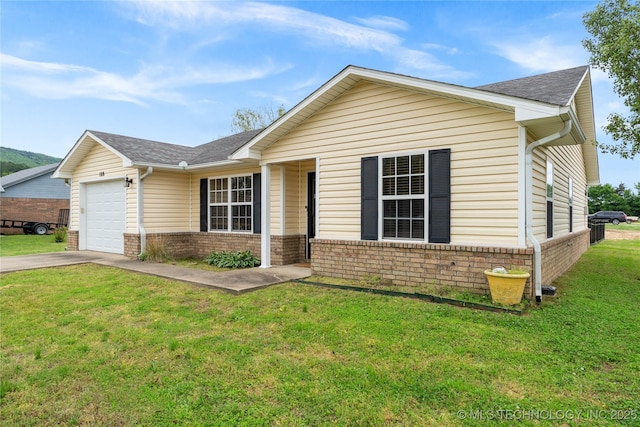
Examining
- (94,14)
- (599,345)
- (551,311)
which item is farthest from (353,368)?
(94,14)

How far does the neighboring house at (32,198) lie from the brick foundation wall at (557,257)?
87.7 ft

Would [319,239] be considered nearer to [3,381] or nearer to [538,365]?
[538,365]

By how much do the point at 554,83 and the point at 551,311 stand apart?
4.17 m

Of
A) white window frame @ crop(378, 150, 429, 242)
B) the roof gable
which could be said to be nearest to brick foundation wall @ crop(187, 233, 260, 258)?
the roof gable

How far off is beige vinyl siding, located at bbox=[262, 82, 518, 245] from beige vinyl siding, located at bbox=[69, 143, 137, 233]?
4.93 meters

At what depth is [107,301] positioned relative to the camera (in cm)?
549

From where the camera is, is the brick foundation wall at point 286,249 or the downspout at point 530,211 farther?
the brick foundation wall at point 286,249

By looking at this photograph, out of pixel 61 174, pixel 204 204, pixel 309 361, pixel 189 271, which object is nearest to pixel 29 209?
pixel 61 174

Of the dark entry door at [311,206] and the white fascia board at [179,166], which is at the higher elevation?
the white fascia board at [179,166]

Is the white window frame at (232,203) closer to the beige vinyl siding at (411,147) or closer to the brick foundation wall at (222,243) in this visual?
the brick foundation wall at (222,243)

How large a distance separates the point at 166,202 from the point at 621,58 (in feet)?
38.3

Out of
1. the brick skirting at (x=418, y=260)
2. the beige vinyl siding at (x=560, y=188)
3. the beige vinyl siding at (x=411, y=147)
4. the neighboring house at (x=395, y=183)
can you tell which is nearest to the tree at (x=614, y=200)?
the beige vinyl siding at (x=560, y=188)

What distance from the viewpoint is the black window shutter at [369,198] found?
256 inches

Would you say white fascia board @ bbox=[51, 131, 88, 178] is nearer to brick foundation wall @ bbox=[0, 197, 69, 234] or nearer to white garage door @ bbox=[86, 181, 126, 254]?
white garage door @ bbox=[86, 181, 126, 254]
